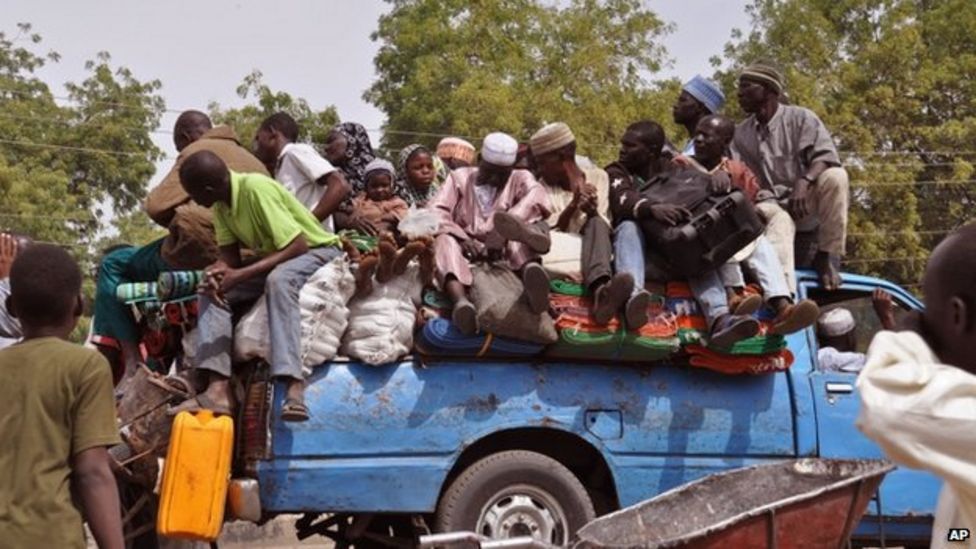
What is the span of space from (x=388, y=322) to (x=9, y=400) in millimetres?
3371

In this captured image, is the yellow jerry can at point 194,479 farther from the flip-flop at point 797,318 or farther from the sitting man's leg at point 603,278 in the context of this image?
the flip-flop at point 797,318

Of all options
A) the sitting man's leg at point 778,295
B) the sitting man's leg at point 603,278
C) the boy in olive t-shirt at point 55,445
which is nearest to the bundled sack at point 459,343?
the sitting man's leg at point 603,278

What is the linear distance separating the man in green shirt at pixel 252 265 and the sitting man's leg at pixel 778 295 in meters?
2.35

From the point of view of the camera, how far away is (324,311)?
723 centimetres

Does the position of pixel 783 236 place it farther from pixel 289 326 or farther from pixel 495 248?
pixel 289 326

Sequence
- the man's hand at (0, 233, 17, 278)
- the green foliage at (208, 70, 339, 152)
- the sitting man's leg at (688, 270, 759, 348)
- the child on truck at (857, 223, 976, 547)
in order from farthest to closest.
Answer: the green foliage at (208, 70, 339, 152) → the sitting man's leg at (688, 270, 759, 348) → the man's hand at (0, 233, 17, 278) → the child on truck at (857, 223, 976, 547)

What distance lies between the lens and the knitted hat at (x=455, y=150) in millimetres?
9750

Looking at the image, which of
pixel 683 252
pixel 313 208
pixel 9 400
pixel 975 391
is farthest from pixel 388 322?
pixel 975 391

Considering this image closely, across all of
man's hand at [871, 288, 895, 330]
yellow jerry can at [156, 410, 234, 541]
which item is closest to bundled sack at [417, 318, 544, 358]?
yellow jerry can at [156, 410, 234, 541]

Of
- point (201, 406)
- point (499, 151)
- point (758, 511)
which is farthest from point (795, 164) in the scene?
point (758, 511)

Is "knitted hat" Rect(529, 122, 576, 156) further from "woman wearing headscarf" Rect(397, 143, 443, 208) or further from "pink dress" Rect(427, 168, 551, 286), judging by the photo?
"woman wearing headscarf" Rect(397, 143, 443, 208)

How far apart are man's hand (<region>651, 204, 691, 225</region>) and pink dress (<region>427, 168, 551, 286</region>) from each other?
0.58m

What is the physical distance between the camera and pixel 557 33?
30.8 m

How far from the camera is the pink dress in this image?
7539 mm
